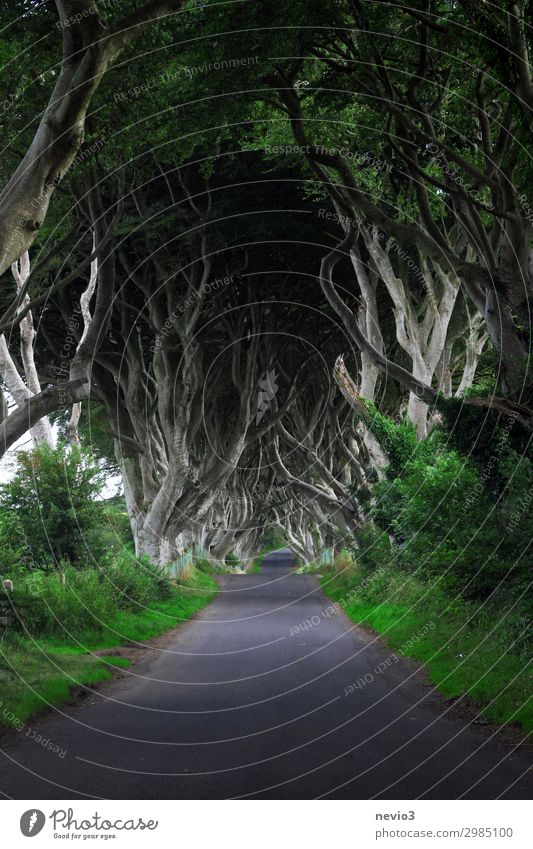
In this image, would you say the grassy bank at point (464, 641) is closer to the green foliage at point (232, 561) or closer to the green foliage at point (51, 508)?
the green foliage at point (51, 508)

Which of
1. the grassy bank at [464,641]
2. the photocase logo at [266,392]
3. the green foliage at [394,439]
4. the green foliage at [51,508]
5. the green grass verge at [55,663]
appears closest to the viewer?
the grassy bank at [464,641]

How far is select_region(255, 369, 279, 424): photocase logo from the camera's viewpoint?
107 feet

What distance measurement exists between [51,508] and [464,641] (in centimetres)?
1017

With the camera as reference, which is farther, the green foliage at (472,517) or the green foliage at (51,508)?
the green foliage at (51,508)

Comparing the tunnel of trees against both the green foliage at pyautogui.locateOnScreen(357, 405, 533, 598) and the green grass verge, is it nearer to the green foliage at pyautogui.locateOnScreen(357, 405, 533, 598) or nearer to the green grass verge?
the green foliage at pyautogui.locateOnScreen(357, 405, 533, 598)

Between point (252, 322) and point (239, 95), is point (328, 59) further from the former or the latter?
point (252, 322)

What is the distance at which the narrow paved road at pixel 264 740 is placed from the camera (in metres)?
6.32

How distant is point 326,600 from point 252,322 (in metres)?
9.92

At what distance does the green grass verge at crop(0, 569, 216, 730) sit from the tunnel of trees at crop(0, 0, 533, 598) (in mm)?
2788
